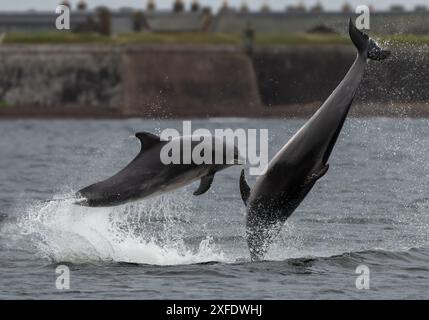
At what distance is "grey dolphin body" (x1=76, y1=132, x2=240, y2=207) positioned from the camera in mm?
20125

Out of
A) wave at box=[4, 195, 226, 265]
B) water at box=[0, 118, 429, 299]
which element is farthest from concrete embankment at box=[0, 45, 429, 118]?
wave at box=[4, 195, 226, 265]

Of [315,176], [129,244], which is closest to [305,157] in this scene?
[315,176]

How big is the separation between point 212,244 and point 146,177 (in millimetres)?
3168

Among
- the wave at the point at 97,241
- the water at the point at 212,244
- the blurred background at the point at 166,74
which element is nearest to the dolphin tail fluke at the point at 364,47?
the water at the point at 212,244

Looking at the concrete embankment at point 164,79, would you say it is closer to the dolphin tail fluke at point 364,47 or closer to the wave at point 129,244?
the wave at point 129,244

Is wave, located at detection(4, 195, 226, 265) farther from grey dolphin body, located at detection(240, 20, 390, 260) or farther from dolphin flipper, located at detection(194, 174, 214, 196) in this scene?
grey dolphin body, located at detection(240, 20, 390, 260)

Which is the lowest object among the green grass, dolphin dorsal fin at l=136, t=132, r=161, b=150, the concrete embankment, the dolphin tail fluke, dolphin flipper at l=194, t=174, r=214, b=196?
dolphin flipper at l=194, t=174, r=214, b=196

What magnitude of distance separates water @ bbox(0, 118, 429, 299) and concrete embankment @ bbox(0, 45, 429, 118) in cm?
5120

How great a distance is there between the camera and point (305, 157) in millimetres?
19812

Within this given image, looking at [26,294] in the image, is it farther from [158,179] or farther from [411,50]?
[411,50]

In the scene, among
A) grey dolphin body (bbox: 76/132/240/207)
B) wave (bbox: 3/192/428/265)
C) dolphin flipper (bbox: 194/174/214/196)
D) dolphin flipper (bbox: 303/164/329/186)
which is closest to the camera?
dolphin flipper (bbox: 303/164/329/186)

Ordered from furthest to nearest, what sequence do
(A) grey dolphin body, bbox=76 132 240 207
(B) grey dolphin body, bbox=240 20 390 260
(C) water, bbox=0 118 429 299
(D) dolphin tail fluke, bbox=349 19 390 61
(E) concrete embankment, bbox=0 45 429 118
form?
(E) concrete embankment, bbox=0 45 429 118, (D) dolphin tail fluke, bbox=349 19 390 61, (A) grey dolphin body, bbox=76 132 240 207, (B) grey dolphin body, bbox=240 20 390 260, (C) water, bbox=0 118 429 299
